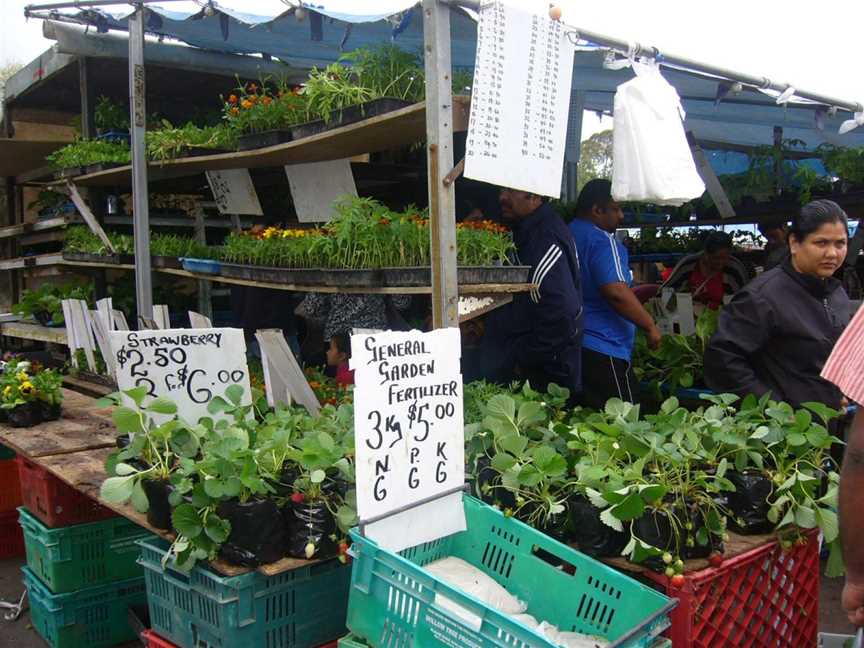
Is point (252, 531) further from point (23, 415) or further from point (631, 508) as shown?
point (23, 415)

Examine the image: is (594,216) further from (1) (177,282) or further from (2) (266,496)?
(1) (177,282)

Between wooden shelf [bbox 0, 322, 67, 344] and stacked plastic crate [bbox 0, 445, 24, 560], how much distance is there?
1623 millimetres

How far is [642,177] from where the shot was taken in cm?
324

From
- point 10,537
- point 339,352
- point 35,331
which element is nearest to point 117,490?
point 339,352

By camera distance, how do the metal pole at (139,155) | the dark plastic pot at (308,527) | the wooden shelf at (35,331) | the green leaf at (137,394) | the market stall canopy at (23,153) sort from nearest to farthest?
the dark plastic pot at (308,527) < the green leaf at (137,394) < the metal pole at (139,155) < the wooden shelf at (35,331) < the market stall canopy at (23,153)

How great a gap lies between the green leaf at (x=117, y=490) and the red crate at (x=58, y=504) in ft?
3.72

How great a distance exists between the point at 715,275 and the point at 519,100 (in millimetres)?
4515

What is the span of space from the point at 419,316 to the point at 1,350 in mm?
6234

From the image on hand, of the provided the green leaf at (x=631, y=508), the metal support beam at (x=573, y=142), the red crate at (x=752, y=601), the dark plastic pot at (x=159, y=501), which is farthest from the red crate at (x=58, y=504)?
the metal support beam at (x=573, y=142)

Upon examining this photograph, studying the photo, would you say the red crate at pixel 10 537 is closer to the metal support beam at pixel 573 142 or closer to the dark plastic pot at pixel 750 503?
the dark plastic pot at pixel 750 503

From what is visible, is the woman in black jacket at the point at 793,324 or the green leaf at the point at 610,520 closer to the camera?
the green leaf at the point at 610,520

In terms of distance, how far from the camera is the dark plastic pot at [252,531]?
7.57 ft

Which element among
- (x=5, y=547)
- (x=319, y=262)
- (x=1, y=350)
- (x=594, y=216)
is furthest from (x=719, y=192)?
(x=1, y=350)

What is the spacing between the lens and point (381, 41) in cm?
426
